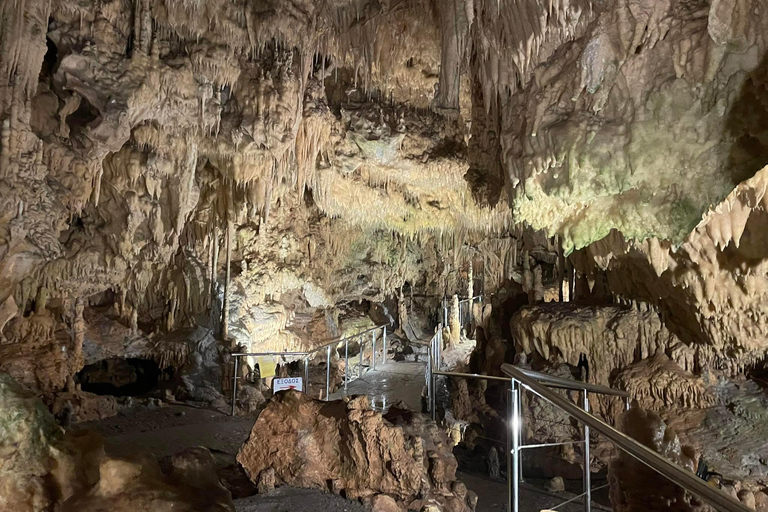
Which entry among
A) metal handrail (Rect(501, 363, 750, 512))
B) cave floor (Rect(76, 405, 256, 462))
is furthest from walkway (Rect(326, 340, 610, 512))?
metal handrail (Rect(501, 363, 750, 512))

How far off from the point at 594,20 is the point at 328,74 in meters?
4.35

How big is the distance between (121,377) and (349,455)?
9589mm

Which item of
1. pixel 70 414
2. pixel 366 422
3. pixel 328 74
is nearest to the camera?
pixel 366 422

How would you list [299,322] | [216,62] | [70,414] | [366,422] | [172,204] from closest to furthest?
[366,422], [70,414], [216,62], [172,204], [299,322]

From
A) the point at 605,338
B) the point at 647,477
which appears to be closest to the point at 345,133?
the point at 605,338

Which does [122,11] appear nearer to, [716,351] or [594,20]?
[594,20]

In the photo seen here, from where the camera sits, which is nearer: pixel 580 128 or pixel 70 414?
pixel 580 128

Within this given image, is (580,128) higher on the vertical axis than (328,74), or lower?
lower

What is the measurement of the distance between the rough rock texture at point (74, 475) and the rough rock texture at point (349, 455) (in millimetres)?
821

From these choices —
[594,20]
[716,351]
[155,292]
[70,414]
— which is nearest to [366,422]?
[594,20]

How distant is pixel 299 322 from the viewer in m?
13.2

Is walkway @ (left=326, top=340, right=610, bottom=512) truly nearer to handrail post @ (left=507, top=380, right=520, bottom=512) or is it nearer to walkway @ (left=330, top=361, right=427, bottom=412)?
walkway @ (left=330, top=361, right=427, bottom=412)

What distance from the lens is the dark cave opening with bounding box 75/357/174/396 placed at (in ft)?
36.3

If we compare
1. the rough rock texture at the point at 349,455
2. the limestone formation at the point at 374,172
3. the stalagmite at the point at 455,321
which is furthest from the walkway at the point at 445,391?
the limestone formation at the point at 374,172
